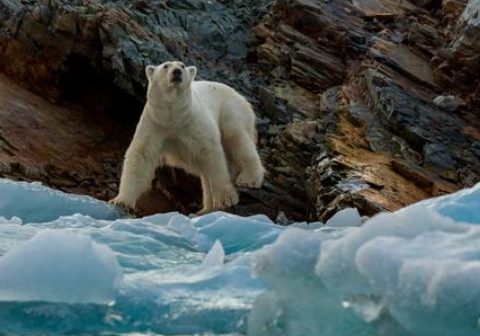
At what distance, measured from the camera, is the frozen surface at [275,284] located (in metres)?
4.49

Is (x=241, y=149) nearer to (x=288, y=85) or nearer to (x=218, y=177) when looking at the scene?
(x=218, y=177)

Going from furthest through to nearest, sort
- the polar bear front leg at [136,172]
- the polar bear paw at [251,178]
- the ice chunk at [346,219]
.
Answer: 1. the polar bear paw at [251,178]
2. the polar bear front leg at [136,172]
3. the ice chunk at [346,219]

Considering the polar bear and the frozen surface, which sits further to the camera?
the polar bear

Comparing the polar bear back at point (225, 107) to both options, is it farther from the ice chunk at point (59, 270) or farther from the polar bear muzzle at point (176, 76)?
the ice chunk at point (59, 270)

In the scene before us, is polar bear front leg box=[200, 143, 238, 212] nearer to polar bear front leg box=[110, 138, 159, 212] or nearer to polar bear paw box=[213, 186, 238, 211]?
polar bear paw box=[213, 186, 238, 211]

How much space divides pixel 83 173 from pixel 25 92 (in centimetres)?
260

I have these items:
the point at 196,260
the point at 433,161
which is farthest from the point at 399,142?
the point at 196,260

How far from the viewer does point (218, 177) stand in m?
13.0

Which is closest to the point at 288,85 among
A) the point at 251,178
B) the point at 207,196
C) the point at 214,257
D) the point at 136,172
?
the point at 251,178

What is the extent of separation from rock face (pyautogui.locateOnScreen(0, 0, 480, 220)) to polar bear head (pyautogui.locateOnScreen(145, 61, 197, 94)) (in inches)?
99.2

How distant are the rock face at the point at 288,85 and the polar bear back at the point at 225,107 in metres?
1.18

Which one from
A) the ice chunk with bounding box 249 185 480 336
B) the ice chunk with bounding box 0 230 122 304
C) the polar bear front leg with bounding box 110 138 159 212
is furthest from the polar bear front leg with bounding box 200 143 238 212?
the ice chunk with bounding box 249 185 480 336

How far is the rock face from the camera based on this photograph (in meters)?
A: 15.2

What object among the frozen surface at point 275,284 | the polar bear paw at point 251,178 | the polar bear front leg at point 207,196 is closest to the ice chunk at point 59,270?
the frozen surface at point 275,284
